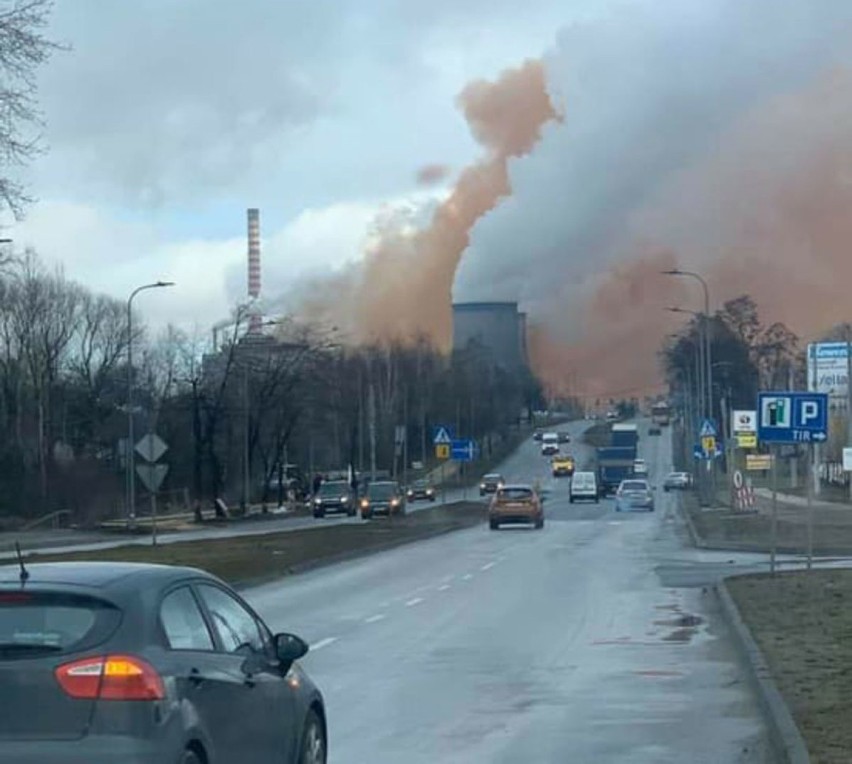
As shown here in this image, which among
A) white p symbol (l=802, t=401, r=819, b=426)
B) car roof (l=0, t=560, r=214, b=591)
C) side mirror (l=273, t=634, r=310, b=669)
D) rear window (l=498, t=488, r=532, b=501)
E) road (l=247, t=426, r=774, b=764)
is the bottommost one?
road (l=247, t=426, r=774, b=764)

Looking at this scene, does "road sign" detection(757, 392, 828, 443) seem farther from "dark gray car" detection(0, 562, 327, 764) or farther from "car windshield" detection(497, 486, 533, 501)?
"car windshield" detection(497, 486, 533, 501)

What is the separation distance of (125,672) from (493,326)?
66.3 m

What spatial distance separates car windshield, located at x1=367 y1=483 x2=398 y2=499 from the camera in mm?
76188

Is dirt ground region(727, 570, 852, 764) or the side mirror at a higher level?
the side mirror

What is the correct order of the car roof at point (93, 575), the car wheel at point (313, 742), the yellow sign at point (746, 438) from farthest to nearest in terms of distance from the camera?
the yellow sign at point (746, 438), the car wheel at point (313, 742), the car roof at point (93, 575)

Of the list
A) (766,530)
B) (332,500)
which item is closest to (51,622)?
(766,530)

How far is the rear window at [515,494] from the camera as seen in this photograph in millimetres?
61688

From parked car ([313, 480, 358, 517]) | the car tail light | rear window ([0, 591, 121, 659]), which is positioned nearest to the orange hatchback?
parked car ([313, 480, 358, 517])

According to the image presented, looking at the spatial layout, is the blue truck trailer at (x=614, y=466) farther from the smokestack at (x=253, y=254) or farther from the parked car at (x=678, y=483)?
the smokestack at (x=253, y=254)

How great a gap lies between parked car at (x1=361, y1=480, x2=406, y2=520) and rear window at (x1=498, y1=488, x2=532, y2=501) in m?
13.5

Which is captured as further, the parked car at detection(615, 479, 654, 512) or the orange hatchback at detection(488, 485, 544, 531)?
the parked car at detection(615, 479, 654, 512)

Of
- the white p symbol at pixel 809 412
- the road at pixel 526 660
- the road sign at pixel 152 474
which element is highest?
the white p symbol at pixel 809 412

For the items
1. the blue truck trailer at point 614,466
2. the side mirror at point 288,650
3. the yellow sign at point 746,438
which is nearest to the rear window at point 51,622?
the side mirror at point 288,650

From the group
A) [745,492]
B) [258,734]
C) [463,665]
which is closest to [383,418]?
[745,492]
